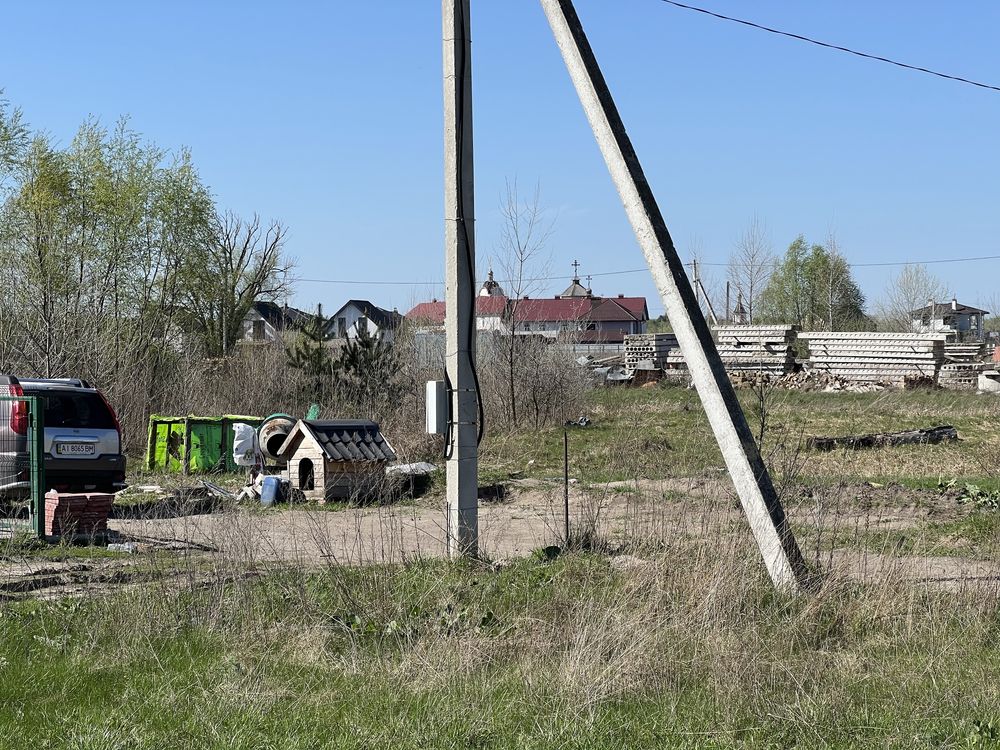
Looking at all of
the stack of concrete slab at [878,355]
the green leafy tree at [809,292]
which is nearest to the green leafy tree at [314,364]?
the stack of concrete slab at [878,355]

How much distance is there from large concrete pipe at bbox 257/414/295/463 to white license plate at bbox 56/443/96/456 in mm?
3834

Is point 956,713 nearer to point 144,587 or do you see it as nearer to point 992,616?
point 992,616

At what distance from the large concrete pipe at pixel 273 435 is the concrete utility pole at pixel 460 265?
10.1m

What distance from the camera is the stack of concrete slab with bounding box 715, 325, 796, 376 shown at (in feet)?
142

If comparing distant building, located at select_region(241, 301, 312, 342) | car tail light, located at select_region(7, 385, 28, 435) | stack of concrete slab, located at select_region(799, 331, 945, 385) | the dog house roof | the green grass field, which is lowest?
the green grass field

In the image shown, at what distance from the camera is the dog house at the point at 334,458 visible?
54.4 feet

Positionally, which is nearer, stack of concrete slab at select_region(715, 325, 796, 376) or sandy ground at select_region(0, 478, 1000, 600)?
sandy ground at select_region(0, 478, 1000, 600)

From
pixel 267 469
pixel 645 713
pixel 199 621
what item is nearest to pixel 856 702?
pixel 645 713

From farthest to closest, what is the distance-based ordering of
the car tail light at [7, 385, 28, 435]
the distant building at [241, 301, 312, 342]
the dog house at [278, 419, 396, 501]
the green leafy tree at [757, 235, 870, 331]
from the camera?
the green leafy tree at [757, 235, 870, 331] < the distant building at [241, 301, 312, 342] < the dog house at [278, 419, 396, 501] < the car tail light at [7, 385, 28, 435]

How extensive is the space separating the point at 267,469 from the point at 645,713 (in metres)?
13.7

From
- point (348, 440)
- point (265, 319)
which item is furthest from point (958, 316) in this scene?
point (348, 440)

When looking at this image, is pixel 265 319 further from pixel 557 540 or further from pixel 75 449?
pixel 557 540

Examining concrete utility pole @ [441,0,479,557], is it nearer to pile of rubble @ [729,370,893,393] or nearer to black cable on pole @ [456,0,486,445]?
black cable on pole @ [456,0,486,445]

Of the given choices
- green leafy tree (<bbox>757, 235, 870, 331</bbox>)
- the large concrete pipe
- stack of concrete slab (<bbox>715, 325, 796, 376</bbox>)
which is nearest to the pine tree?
the large concrete pipe
